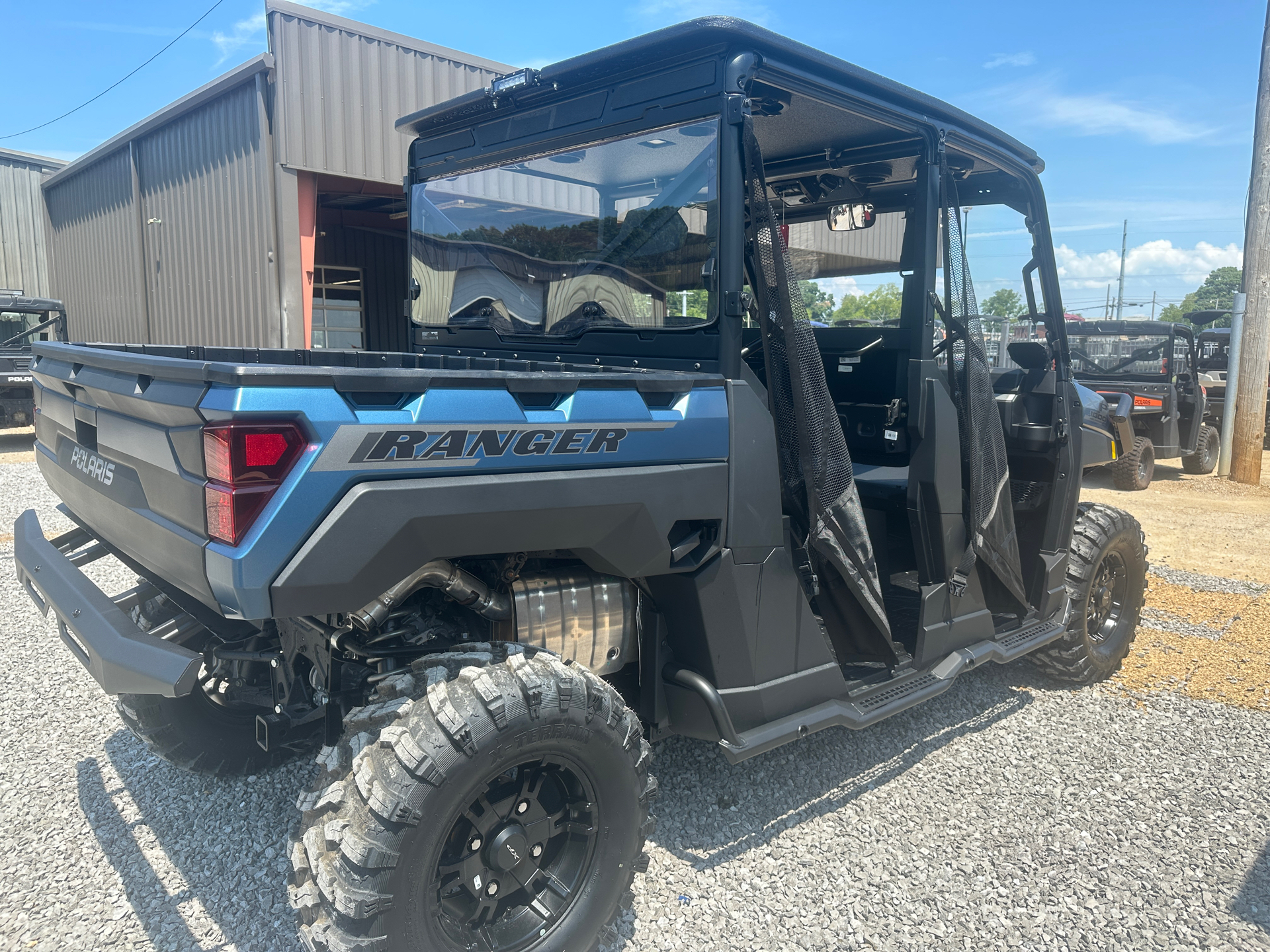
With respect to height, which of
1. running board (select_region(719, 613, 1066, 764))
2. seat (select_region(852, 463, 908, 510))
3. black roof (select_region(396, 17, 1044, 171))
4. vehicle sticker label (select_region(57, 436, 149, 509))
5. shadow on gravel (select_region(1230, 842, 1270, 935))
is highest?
black roof (select_region(396, 17, 1044, 171))

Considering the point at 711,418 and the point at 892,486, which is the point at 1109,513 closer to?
the point at 892,486

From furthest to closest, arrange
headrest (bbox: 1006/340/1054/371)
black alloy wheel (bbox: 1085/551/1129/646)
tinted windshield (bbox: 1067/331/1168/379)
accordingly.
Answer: tinted windshield (bbox: 1067/331/1168/379), black alloy wheel (bbox: 1085/551/1129/646), headrest (bbox: 1006/340/1054/371)

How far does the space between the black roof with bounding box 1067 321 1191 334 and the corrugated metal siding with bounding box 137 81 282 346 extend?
1053cm

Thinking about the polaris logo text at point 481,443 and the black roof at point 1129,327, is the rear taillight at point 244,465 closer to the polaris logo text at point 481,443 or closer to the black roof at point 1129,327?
the polaris logo text at point 481,443

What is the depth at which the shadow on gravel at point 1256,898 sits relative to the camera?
8.81 ft

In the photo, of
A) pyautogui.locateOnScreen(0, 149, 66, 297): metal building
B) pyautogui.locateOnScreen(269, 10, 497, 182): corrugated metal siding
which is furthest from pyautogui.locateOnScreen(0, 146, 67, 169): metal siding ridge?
pyautogui.locateOnScreen(269, 10, 497, 182): corrugated metal siding

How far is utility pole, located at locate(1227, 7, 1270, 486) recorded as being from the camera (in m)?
11.4

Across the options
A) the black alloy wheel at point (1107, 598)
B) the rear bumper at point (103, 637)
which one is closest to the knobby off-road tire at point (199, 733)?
the rear bumper at point (103, 637)

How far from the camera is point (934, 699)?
4.33 metres

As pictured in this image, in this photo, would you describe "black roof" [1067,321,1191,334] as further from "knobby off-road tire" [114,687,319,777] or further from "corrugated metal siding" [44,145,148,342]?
"corrugated metal siding" [44,145,148,342]

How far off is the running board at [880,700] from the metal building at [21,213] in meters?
22.2

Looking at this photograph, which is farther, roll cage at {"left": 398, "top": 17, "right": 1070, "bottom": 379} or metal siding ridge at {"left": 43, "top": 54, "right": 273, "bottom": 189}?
metal siding ridge at {"left": 43, "top": 54, "right": 273, "bottom": 189}

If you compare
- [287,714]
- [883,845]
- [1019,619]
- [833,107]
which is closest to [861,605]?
[883,845]

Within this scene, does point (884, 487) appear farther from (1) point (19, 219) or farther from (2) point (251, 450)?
(1) point (19, 219)
